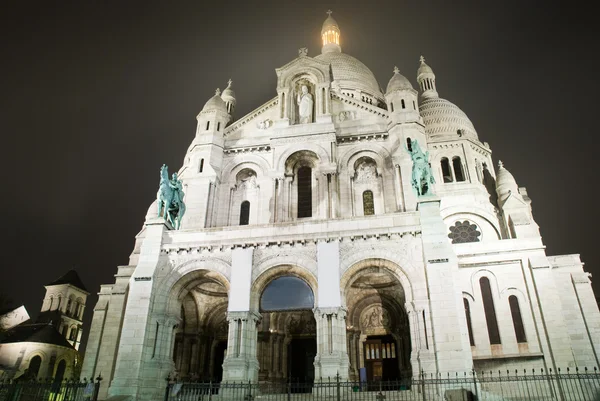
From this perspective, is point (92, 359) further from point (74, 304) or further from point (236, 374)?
point (74, 304)

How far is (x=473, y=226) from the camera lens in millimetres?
33969

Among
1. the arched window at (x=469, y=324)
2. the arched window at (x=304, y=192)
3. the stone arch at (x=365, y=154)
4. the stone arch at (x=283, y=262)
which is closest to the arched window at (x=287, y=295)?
the stone arch at (x=283, y=262)

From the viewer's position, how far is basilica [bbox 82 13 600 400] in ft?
60.6

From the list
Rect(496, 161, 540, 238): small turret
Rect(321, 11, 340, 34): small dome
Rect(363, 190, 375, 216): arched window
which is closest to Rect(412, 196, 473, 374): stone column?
Rect(363, 190, 375, 216): arched window

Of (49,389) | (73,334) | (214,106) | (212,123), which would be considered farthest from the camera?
(73,334)

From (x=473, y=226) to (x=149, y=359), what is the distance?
24682 mm

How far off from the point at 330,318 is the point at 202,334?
9.58 meters

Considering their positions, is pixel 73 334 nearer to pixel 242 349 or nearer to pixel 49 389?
pixel 49 389

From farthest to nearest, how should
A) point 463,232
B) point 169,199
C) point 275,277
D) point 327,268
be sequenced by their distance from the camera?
1. point 463,232
2. point 169,199
3. point 275,277
4. point 327,268

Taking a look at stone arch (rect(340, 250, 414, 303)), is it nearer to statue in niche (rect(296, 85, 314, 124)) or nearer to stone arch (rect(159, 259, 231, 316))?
stone arch (rect(159, 259, 231, 316))

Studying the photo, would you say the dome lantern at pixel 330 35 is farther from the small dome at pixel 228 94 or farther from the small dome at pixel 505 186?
the small dome at pixel 505 186

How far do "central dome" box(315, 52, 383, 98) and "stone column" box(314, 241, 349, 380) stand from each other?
89.7 ft

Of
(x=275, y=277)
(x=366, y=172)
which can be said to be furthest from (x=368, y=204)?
(x=275, y=277)

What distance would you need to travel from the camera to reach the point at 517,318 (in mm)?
25031
